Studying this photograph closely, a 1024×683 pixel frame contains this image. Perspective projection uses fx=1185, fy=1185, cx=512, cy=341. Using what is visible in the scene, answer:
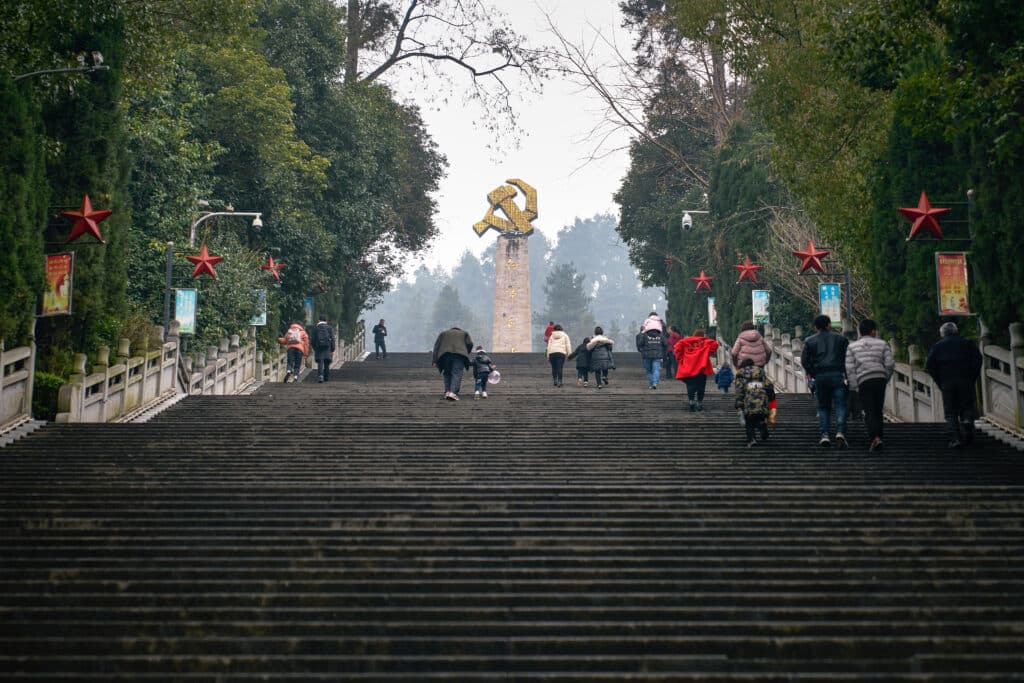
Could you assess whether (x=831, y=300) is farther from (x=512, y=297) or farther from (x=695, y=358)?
(x=512, y=297)

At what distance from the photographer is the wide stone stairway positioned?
7.12 metres

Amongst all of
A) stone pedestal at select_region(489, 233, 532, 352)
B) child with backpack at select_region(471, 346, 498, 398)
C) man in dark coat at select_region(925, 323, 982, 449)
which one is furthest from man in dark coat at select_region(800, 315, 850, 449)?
stone pedestal at select_region(489, 233, 532, 352)

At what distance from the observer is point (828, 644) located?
7.18 m

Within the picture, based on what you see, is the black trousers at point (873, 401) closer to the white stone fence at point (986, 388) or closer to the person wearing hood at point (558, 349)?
the white stone fence at point (986, 388)

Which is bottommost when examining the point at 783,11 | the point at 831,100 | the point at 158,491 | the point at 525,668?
the point at 525,668

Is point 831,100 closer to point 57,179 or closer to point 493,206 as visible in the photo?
point 57,179

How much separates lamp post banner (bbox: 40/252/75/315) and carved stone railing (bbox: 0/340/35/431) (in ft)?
2.74

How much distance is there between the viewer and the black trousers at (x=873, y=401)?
40.7ft

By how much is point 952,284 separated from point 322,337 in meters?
12.6

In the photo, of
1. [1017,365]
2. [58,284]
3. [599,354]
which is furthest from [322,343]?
[1017,365]

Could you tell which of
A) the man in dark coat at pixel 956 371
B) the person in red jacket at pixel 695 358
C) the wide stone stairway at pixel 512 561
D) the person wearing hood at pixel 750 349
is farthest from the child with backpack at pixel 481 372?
the man in dark coat at pixel 956 371

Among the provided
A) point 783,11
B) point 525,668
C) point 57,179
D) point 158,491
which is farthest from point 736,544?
point 783,11

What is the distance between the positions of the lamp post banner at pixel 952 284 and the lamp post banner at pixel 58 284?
37.8 feet

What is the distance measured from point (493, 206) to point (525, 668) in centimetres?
4581
